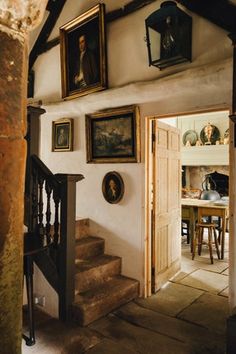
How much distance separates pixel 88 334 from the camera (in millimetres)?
2854

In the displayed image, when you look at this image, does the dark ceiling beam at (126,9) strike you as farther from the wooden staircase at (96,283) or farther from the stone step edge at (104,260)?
the stone step edge at (104,260)

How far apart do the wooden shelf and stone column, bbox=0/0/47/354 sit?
27.4 ft

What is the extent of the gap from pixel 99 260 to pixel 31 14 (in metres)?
3.36

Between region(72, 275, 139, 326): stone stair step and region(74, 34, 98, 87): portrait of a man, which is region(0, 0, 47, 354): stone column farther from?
region(74, 34, 98, 87): portrait of a man

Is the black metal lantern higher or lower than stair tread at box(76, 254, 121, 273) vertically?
higher

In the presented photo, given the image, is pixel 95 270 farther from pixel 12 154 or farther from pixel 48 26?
pixel 48 26

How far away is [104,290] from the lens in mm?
3416

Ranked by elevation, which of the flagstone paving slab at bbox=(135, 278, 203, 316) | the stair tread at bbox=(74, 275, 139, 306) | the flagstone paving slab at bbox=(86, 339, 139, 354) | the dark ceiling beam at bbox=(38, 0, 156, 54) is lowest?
the flagstone paving slab at bbox=(135, 278, 203, 316)

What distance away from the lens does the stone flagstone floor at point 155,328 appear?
8.65 feet

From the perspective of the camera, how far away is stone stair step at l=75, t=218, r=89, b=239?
4141 millimetres

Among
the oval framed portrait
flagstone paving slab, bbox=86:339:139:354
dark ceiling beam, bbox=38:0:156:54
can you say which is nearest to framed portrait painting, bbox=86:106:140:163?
the oval framed portrait

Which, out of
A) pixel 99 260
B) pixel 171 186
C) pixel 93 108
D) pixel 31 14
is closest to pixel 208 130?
pixel 171 186

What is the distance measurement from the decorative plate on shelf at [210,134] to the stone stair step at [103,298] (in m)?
6.22

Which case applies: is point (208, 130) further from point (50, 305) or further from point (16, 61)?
point (16, 61)
